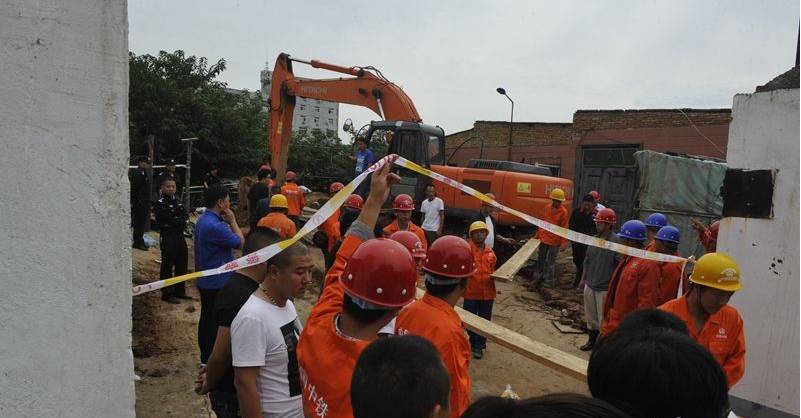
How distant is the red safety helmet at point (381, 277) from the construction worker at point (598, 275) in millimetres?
4610

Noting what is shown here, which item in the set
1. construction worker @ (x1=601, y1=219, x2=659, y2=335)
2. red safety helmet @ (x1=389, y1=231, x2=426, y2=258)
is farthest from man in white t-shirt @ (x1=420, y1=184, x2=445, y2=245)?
red safety helmet @ (x1=389, y1=231, x2=426, y2=258)

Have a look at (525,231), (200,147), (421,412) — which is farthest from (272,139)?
(421,412)

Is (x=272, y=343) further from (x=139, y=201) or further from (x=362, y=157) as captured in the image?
(x=139, y=201)

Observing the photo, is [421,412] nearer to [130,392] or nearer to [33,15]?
[130,392]

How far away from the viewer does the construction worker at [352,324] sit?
176 cm

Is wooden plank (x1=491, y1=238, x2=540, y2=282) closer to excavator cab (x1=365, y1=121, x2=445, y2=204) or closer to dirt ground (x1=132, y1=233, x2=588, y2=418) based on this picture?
dirt ground (x1=132, y1=233, x2=588, y2=418)

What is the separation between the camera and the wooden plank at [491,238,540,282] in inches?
233

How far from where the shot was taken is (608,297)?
15.8 ft

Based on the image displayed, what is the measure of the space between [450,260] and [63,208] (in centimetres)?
156

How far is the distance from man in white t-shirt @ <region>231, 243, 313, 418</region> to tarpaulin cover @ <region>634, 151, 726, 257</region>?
9.81 meters

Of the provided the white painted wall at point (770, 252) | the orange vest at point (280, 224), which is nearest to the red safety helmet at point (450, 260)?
the white painted wall at point (770, 252)

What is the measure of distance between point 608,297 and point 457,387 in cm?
343

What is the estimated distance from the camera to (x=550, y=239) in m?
8.81

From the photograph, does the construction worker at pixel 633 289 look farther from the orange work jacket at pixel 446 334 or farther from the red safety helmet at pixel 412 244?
the orange work jacket at pixel 446 334
